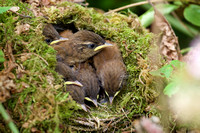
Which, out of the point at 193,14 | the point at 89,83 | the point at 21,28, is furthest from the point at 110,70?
the point at 193,14

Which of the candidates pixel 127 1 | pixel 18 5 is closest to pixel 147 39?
pixel 127 1

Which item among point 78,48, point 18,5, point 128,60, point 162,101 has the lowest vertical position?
point 162,101

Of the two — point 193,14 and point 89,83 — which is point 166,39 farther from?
point 89,83

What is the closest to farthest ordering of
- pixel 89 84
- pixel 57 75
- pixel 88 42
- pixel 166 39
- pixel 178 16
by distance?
pixel 57 75 < pixel 89 84 < pixel 88 42 < pixel 166 39 < pixel 178 16

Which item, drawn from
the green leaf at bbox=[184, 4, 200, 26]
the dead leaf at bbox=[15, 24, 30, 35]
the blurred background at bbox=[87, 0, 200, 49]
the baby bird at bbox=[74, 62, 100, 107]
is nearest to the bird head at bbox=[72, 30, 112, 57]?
the baby bird at bbox=[74, 62, 100, 107]

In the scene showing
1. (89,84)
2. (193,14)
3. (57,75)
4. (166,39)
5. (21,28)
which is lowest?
(89,84)

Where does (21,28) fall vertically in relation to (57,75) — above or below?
above

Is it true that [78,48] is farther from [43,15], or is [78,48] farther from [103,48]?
[43,15]
